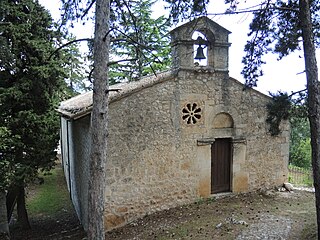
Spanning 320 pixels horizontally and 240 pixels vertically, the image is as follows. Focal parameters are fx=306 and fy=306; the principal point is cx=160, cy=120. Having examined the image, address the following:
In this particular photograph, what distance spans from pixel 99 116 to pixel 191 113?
13.3ft

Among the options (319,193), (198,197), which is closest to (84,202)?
(198,197)

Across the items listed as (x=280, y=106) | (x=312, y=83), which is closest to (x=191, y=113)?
(x=280, y=106)

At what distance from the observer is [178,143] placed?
9523 millimetres

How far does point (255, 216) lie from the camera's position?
8.74 meters

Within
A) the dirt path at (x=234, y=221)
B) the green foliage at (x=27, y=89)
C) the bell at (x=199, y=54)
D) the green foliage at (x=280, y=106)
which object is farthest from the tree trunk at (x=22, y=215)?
the green foliage at (x=280, y=106)

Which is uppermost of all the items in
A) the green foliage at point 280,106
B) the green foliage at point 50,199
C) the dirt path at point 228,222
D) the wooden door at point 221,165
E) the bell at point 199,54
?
the bell at point 199,54

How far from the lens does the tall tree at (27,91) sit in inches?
333

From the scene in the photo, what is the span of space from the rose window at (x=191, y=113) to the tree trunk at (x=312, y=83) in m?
3.82

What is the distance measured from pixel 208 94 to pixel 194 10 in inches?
124

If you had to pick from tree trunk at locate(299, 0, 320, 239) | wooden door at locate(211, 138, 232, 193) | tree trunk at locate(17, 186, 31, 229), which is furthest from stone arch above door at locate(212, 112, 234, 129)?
tree trunk at locate(17, 186, 31, 229)

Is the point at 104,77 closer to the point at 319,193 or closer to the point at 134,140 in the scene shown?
the point at 134,140

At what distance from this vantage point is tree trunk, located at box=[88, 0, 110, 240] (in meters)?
6.32

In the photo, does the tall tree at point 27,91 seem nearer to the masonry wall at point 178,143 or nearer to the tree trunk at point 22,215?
the tree trunk at point 22,215

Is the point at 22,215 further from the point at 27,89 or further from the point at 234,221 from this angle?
the point at 234,221
